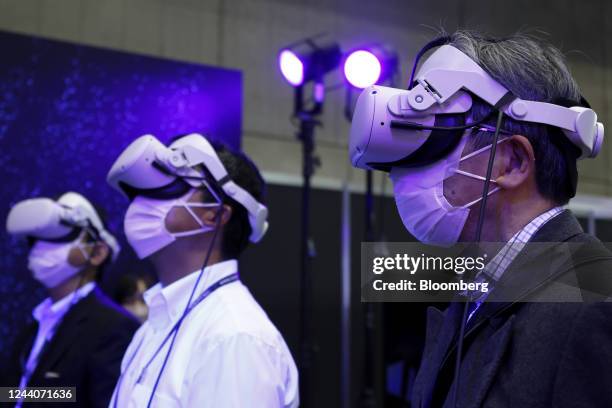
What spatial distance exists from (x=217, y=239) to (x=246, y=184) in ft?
0.59

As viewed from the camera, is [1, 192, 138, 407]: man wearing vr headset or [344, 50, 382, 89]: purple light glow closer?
[1, 192, 138, 407]: man wearing vr headset

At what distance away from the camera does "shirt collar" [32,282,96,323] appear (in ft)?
9.12

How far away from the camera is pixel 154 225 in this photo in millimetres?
1958

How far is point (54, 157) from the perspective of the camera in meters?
3.77

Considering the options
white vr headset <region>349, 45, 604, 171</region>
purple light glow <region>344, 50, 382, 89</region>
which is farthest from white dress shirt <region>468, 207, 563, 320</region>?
purple light glow <region>344, 50, 382, 89</region>

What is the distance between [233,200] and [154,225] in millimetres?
226

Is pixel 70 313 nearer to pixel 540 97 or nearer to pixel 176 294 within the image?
pixel 176 294

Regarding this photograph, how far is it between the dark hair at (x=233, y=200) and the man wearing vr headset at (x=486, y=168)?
2.98 ft

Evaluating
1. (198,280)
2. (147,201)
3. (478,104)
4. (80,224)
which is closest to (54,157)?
(80,224)

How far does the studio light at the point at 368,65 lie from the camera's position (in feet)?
10.9

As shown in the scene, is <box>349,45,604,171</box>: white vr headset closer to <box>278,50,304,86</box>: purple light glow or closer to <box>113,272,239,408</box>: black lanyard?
<box>113,272,239,408</box>: black lanyard

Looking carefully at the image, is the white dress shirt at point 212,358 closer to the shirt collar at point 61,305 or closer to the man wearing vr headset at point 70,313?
the man wearing vr headset at point 70,313

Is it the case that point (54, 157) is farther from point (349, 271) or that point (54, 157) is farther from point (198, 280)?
point (198, 280)

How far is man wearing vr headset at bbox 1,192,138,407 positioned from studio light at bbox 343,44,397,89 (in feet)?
4.42
